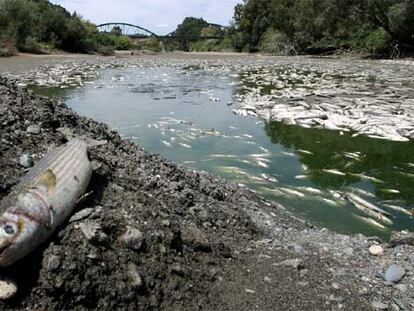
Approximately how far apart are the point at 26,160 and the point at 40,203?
4.43ft

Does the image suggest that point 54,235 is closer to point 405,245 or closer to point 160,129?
point 405,245

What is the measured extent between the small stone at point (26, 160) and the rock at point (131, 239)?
56.1 inches

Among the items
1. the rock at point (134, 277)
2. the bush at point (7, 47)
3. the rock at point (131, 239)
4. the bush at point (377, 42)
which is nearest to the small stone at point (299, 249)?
the rock at point (131, 239)

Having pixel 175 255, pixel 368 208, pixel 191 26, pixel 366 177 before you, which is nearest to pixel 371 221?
pixel 368 208

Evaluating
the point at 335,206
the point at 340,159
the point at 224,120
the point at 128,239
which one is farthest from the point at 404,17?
the point at 128,239

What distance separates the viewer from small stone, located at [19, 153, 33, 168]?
16.0ft

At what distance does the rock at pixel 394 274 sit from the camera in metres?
4.79

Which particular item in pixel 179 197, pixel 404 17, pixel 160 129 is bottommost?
pixel 160 129

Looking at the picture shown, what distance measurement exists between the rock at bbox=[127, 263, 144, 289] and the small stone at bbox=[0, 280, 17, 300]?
90 cm

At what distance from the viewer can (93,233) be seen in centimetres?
398

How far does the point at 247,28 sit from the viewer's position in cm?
8325

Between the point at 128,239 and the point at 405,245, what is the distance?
3388 millimetres

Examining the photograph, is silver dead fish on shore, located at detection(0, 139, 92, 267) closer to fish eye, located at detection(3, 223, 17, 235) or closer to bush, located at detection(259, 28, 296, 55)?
fish eye, located at detection(3, 223, 17, 235)

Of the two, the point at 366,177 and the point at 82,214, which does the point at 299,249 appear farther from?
the point at 366,177
